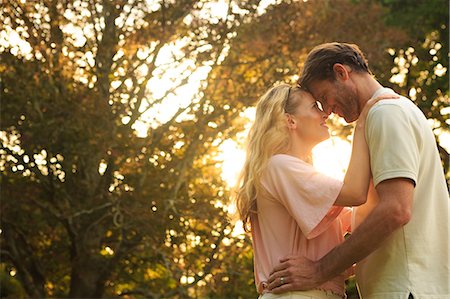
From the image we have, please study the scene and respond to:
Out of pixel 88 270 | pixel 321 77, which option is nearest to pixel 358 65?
pixel 321 77

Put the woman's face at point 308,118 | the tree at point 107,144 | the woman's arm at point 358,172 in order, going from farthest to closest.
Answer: the tree at point 107,144 → the woman's face at point 308,118 → the woman's arm at point 358,172

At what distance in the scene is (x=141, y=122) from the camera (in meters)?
13.4

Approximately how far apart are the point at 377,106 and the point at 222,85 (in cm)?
1055

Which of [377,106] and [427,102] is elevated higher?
[427,102]

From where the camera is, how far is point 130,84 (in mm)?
13516

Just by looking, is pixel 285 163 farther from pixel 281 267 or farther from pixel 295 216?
pixel 281 267

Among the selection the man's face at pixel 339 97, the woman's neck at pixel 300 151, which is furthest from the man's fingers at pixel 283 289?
the man's face at pixel 339 97

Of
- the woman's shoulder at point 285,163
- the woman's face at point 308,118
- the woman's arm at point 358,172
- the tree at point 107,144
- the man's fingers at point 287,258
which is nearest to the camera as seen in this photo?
the woman's arm at point 358,172

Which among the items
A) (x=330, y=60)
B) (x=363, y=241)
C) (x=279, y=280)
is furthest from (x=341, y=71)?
(x=279, y=280)

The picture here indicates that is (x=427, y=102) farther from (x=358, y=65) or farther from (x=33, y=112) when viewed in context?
(x=358, y=65)

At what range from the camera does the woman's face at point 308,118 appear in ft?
10.9

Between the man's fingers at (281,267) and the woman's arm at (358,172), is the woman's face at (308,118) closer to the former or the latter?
the woman's arm at (358,172)

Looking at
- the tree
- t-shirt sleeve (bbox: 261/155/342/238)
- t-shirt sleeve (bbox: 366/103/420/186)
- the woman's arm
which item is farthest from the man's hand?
the tree

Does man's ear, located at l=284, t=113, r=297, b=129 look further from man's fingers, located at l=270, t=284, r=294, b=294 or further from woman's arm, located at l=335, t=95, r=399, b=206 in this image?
man's fingers, located at l=270, t=284, r=294, b=294
